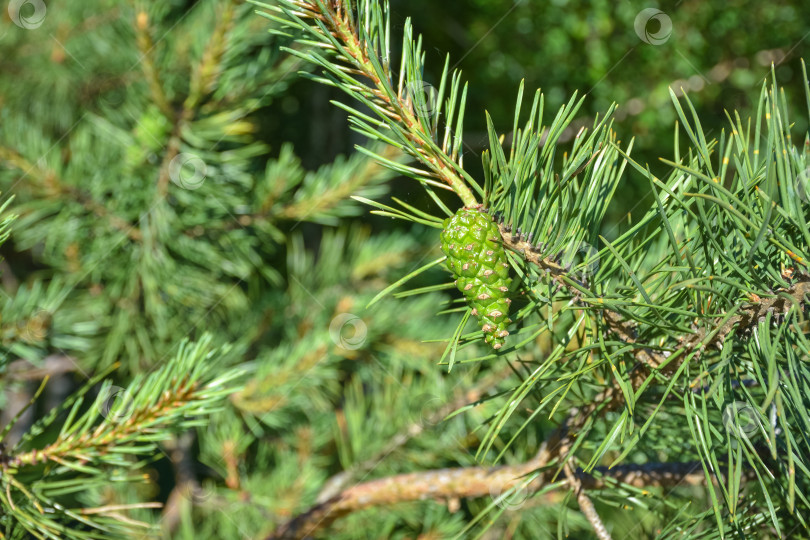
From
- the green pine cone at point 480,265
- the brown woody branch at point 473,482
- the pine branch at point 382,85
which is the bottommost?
the brown woody branch at point 473,482

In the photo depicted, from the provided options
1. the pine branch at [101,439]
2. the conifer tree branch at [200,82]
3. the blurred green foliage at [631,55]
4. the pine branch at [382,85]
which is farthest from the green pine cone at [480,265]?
the blurred green foliage at [631,55]

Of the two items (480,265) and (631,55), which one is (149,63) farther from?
(631,55)

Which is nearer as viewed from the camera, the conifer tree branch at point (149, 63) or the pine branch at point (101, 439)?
the pine branch at point (101, 439)

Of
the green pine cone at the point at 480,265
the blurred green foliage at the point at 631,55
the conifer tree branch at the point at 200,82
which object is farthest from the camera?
the blurred green foliage at the point at 631,55

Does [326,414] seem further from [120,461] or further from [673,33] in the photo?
[673,33]

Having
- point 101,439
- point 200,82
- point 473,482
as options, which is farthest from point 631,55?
point 101,439

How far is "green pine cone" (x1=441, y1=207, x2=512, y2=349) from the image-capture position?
0.65 feet

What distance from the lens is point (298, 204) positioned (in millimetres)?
547

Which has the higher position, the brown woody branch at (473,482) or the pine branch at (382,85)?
the pine branch at (382,85)

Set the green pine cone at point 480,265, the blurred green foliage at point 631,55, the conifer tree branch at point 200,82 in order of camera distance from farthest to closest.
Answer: the blurred green foliage at point 631,55 → the conifer tree branch at point 200,82 → the green pine cone at point 480,265

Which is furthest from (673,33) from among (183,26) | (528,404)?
(528,404)

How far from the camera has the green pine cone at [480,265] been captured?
20 cm

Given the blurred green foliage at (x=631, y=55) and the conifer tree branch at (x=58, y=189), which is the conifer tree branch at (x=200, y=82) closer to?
the conifer tree branch at (x=58, y=189)

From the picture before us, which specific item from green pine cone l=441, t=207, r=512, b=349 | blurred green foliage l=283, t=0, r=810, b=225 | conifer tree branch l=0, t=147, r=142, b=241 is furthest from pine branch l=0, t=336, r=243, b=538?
blurred green foliage l=283, t=0, r=810, b=225
